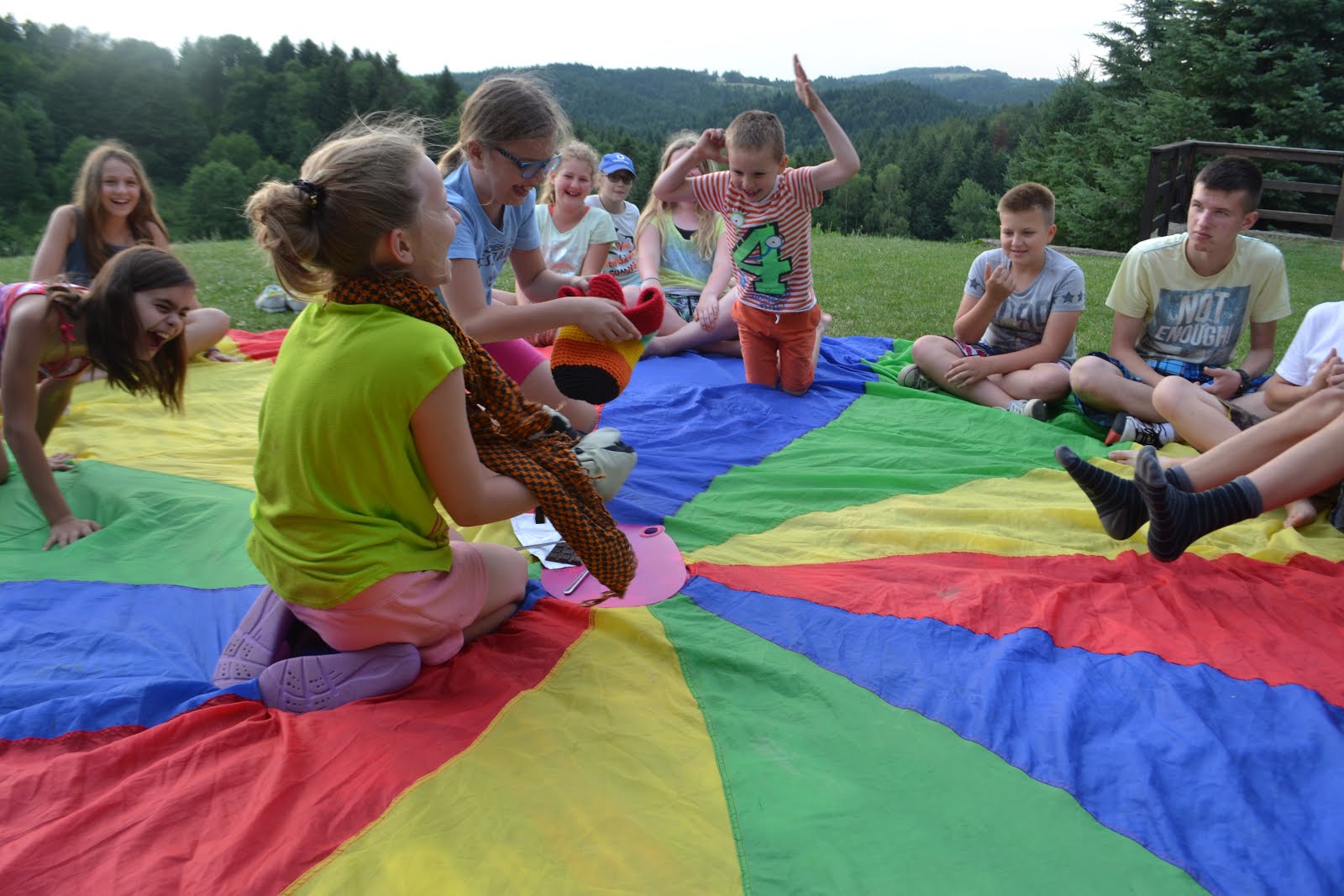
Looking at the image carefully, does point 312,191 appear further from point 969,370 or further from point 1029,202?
point 1029,202

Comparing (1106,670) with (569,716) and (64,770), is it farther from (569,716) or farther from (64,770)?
(64,770)

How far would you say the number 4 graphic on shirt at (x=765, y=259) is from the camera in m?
4.32

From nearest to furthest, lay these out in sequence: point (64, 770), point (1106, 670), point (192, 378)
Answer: point (64, 770) → point (1106, 670) → point (192, 378)

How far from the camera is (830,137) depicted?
395 centimetres

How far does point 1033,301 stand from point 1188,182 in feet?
39.3

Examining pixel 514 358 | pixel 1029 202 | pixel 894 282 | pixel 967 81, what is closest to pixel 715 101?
pixel 967 81

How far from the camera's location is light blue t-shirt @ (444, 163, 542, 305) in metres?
2.88

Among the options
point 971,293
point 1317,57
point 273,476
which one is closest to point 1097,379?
point 971,293

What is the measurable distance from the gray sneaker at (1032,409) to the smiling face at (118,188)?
14.9 ft

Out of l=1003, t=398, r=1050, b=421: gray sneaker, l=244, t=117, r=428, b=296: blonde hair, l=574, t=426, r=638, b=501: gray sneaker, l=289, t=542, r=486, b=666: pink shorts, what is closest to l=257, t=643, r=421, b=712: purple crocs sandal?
l=289, t=542, r=486, b=666: pink shorts

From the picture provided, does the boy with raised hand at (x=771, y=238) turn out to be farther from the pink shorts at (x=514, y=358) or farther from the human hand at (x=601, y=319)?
the human hand at (x=601, y=319)

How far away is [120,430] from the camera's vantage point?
11.9 feet

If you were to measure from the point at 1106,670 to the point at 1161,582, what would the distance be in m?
0.54

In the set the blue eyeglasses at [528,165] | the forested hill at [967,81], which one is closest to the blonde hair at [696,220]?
the blue eyeglasses at [528,165]
